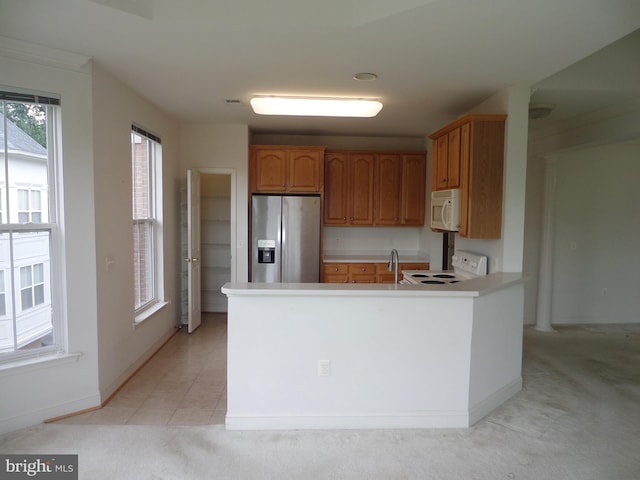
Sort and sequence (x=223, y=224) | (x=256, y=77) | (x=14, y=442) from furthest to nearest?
1. (x=223, y=224)
2. (x=256, y=77)
3. (x=14, y=442)

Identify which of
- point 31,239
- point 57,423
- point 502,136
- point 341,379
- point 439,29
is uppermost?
point 439,29

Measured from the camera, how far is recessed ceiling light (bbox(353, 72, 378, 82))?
3.03 m

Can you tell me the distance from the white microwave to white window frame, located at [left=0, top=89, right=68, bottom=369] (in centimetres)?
301

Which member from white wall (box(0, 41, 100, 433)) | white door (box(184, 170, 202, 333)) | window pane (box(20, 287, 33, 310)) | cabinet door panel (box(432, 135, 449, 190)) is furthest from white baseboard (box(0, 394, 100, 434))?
cabinet door panel (box(432, 135, 449, 190))

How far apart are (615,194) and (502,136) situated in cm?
290

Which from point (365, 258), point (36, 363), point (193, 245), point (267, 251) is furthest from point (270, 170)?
point (36, 363)

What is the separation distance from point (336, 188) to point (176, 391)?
10.4 feet

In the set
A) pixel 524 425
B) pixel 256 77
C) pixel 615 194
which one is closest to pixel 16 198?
pixel 256 77

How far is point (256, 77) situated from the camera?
315 centimetres

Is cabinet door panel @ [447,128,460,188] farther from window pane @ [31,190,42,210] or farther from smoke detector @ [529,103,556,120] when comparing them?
window pane @ [31,190,42,210]

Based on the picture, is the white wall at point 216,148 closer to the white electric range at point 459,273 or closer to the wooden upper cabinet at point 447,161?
the wooden upper cabinet at point 447,161

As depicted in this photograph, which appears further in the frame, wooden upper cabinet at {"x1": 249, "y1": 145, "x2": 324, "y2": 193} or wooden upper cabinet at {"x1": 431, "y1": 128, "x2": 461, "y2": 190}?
wooden upper cabinet at {"x1": 249, "y1": 145, "x2": 324, "y2": 193}

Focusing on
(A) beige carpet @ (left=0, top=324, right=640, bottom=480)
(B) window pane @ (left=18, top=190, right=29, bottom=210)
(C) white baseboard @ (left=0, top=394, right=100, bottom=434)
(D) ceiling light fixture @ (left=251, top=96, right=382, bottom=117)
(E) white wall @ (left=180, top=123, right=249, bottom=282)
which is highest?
(D) ceiling light fixture @ (left=251, top=96, right=382, bottom=117)

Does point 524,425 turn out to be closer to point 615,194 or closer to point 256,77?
point 256,77
